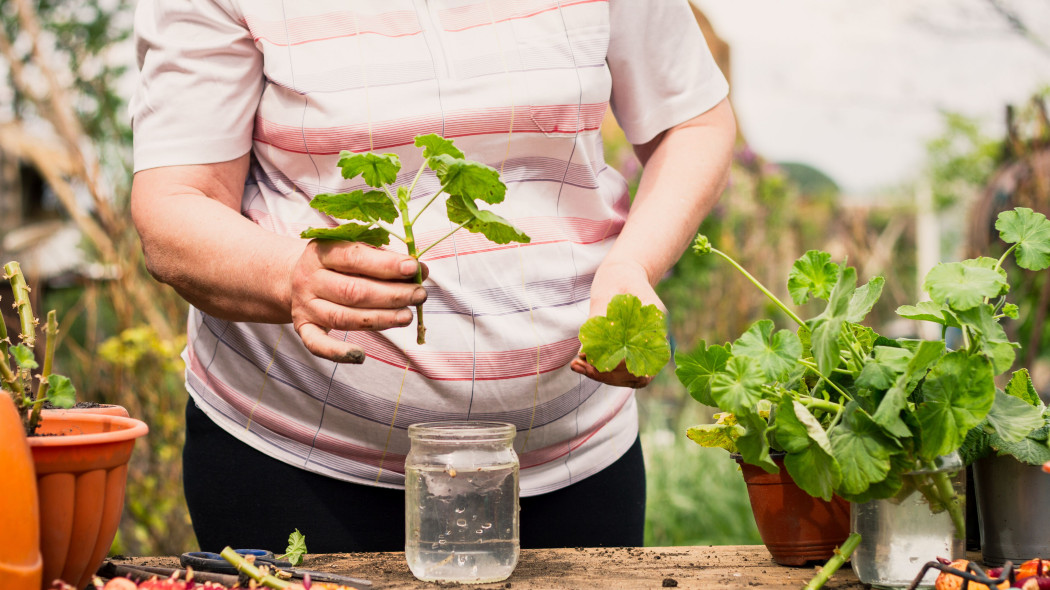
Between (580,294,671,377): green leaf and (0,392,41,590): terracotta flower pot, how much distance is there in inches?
20.2

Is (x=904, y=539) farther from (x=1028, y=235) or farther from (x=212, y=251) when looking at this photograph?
(x=212, y=251)

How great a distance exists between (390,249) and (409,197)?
0.35 meters

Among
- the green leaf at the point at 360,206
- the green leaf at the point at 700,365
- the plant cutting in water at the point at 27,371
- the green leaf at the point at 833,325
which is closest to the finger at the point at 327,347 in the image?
the green leaf at the point at 360,206

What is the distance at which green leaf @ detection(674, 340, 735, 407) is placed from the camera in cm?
94

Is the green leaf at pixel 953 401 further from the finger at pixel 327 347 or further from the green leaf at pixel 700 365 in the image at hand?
the finger at pixel 327 347

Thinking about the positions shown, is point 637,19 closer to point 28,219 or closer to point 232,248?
point 232,248

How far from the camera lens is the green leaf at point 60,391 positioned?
87cm

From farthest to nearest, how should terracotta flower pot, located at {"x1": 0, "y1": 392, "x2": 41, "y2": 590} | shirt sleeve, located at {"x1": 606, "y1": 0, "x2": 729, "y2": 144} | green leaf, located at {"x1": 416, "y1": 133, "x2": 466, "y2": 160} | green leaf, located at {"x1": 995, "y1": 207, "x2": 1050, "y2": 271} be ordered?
shirt sleeve, located at {"x1": 606, "y1": 0, "x2": 729, "y2": 144} → green leaf, located at {"x1": 995, "y1": 207, "x2": 1050, "y2": 271} → green leaf, located at {"x1": 416, "y1": 133, "x2": 466, "y2": 160} → terracotta flower pot, located at {"x1": 0, "y1": 392, "x2": 41, "y2": 590}

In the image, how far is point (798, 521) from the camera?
1.01 meters

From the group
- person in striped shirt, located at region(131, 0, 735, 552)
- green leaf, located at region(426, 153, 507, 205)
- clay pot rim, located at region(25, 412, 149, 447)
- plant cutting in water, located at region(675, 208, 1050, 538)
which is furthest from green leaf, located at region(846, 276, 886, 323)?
clay pot rim, located at region(25, 412, 149, 447)

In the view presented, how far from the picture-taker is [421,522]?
98cm

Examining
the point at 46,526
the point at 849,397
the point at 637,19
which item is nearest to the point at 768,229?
the point at 637,19

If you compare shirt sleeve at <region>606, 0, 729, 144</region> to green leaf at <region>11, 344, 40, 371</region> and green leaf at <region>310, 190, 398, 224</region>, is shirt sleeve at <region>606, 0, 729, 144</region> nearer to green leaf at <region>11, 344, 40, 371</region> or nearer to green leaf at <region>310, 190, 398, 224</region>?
green leaf at <region>310, 190, 398, 224</region>

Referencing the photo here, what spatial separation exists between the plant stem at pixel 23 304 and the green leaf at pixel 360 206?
294 mm
